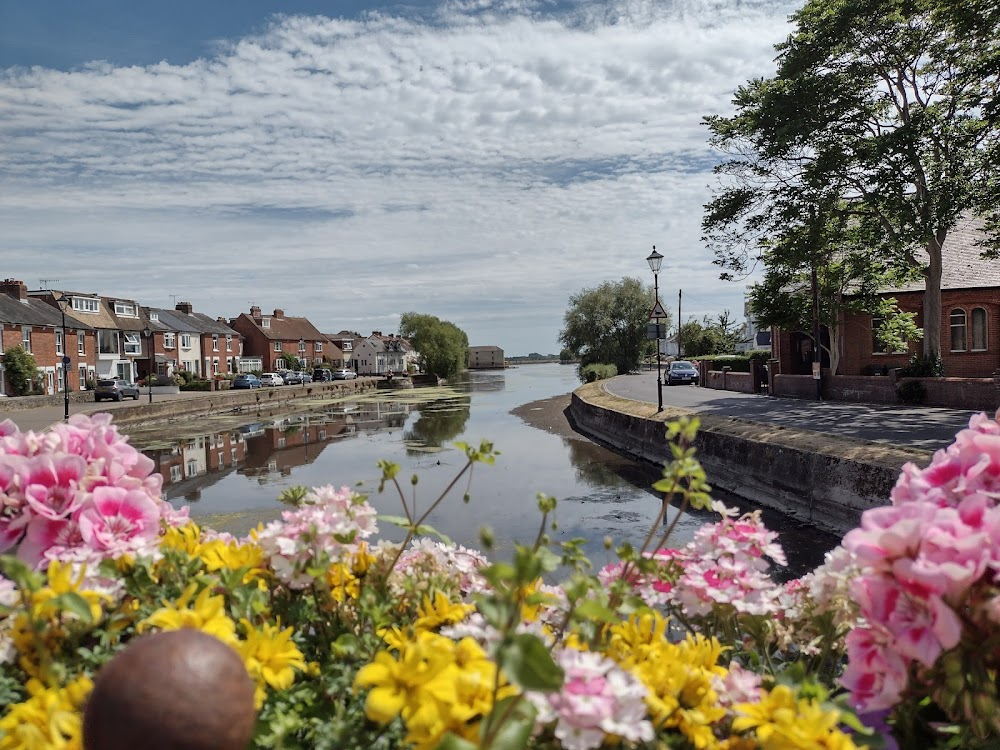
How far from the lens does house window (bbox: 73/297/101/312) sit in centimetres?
Result: 5806

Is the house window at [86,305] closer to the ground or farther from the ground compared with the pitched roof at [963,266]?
farther from the ground

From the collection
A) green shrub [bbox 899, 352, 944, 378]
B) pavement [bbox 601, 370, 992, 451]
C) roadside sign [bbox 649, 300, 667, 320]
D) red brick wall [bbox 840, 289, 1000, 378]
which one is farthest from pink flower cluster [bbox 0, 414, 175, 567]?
red brick wall [bbox 840, 289, 1000, 378]

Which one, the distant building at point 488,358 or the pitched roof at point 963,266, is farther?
the distant building at point 488,358

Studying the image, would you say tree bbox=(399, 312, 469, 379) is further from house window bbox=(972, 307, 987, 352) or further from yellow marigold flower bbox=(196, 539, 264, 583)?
yellow marigold flower bbox=(196, 539, 264, 583)

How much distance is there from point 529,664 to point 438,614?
956 millimetres

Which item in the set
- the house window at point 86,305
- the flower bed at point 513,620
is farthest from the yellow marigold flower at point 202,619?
the house window at point 86,305

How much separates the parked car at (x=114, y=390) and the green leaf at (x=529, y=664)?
50288mm

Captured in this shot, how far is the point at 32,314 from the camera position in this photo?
48500 mm

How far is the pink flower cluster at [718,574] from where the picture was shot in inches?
80.6

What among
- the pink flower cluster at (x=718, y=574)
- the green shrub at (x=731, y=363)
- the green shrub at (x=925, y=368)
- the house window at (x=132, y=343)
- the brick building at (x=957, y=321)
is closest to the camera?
the pink flower cluster at (x=718, y=574)

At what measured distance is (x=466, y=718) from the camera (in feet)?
4.20

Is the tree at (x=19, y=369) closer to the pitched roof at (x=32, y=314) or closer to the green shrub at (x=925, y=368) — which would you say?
the pitched roof at (x=32, y=314)

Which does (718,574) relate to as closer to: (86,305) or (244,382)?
(244,382)

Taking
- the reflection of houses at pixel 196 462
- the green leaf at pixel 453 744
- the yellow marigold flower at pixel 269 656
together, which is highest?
the green leaf at pixel 453 744
